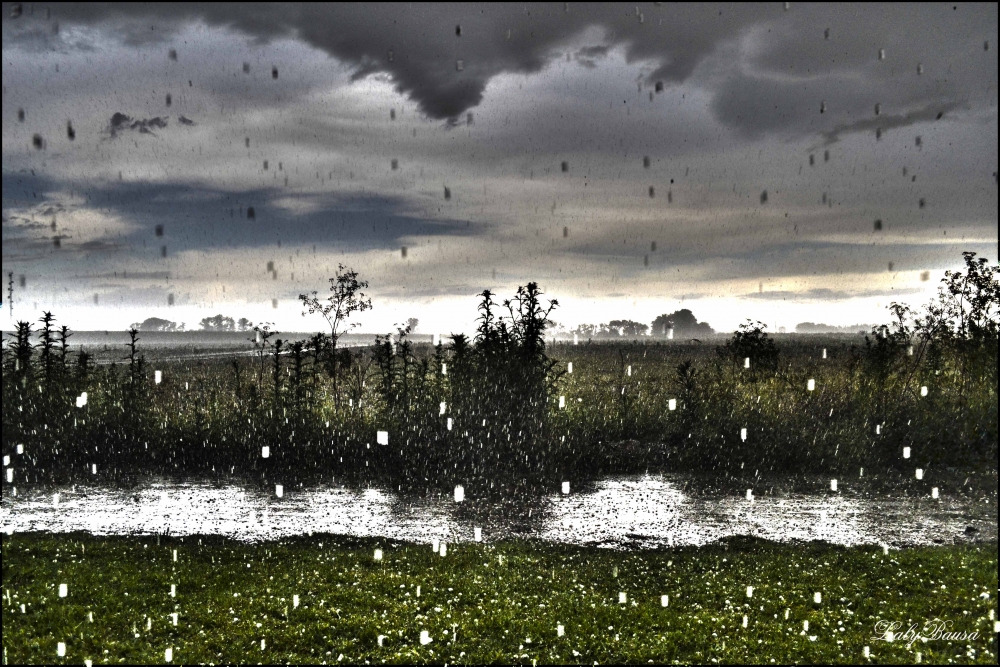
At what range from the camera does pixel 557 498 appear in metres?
14.0

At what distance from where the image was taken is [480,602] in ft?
27.1

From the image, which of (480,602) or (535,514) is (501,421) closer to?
(535,514)

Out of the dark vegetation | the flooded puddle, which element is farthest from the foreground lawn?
the dark vegetation

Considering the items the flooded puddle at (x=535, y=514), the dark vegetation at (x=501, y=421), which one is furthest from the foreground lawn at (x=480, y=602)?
the dark vegetation at (x=501, y=421)

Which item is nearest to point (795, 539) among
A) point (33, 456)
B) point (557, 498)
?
point (557, 498)

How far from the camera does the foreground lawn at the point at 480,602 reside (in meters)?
7.04

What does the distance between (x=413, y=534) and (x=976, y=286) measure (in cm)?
1731

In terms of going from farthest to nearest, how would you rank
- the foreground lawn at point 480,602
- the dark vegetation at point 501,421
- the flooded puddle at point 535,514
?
1. the dark vegetation at point 501,421
2. the flooded puddle at point 535,514
3. the foreground lawn at point 480,602

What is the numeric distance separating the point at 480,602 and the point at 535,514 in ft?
15.2

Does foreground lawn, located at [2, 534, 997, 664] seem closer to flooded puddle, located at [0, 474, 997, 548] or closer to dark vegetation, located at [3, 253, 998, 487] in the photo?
flooded puddle, located at [0, 474, 997, 548]

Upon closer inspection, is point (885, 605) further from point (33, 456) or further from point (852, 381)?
point (33, 456)

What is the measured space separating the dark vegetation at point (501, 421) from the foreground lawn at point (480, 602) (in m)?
5.89

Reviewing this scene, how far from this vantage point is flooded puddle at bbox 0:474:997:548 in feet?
37.2

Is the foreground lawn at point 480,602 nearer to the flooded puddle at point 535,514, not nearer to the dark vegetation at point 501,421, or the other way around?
the flooded puddle at point 535,514
